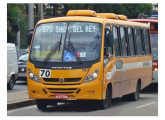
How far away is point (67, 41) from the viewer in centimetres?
1554

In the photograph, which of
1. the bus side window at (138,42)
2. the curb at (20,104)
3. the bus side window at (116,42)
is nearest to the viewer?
the curb at (20,104)

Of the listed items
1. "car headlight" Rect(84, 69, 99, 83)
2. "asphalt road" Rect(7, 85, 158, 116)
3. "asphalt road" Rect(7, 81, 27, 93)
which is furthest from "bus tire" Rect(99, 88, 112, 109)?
"asphalt road" Rect(7, 81, 27, 93)

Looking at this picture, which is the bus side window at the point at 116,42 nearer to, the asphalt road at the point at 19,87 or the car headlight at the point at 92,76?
the car headlight at the point at 92,76

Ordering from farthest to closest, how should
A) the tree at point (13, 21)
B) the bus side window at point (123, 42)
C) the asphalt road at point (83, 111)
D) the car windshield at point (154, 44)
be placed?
the tree at point (13, 21), the car windshield at point (154, 44), the bus side window at point (123, 42), the asphalt road at point (83, 111)

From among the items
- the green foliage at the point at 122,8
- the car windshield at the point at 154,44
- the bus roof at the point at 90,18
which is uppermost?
the green foliage at the point at 122,8

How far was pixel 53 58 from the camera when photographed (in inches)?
605

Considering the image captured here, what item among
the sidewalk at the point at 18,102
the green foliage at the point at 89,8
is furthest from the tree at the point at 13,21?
the sidewalk at the point at 18,102

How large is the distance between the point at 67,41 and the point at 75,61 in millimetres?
671

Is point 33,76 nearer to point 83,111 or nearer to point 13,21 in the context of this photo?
point 83,111

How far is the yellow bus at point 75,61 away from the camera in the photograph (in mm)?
15008

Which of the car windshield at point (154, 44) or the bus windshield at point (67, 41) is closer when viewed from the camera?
the bus windshield at point (67, 41)

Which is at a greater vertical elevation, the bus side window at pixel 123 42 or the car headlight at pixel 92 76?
the bus side window at pixel 123 42

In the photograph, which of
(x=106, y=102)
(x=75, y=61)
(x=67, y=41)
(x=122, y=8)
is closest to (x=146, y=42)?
(x=106, y=102)

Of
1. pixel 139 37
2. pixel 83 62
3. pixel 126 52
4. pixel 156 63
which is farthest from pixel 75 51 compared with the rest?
pixel 156 63
